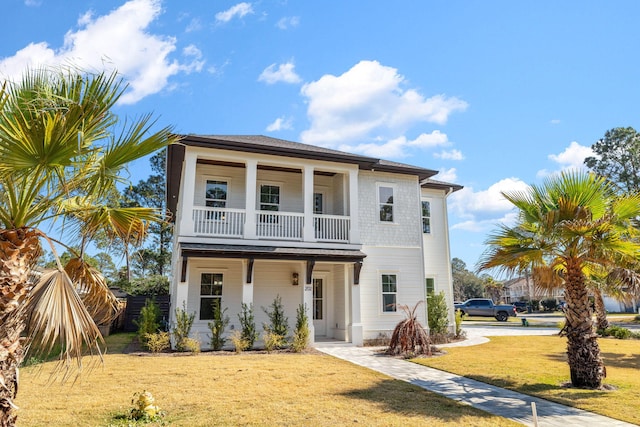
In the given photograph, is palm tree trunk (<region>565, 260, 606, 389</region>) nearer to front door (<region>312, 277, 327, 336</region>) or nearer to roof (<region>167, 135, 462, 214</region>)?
roof (<region>167, 135, 462, 214</region>)

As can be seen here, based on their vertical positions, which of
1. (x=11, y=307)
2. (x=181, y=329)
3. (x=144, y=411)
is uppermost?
(x=11, y=307)

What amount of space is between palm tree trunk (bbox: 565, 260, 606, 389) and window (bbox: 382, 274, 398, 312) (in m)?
7.93

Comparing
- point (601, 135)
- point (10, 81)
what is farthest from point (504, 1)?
point (601, 135)

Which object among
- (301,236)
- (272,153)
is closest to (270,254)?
(301,236)

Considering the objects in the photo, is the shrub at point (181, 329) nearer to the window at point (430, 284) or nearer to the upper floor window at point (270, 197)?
the upper floor window at point (270, 197)

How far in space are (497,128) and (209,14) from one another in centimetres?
969

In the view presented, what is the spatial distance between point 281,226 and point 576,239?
9293 mm

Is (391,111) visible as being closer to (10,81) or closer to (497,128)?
(497,128)

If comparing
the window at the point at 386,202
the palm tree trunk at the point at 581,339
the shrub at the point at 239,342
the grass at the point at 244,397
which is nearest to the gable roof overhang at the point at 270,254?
the shrub at the point at 239,342

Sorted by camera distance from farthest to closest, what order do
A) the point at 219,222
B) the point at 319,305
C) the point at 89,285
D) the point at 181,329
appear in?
the point at 319,305 → the point at 219,222 → the point at 181,329 → the point at 89,285

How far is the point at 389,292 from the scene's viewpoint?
1562cm

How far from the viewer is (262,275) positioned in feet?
50.7

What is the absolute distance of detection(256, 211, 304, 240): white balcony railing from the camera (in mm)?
14305

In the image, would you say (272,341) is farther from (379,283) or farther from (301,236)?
(379,283)
